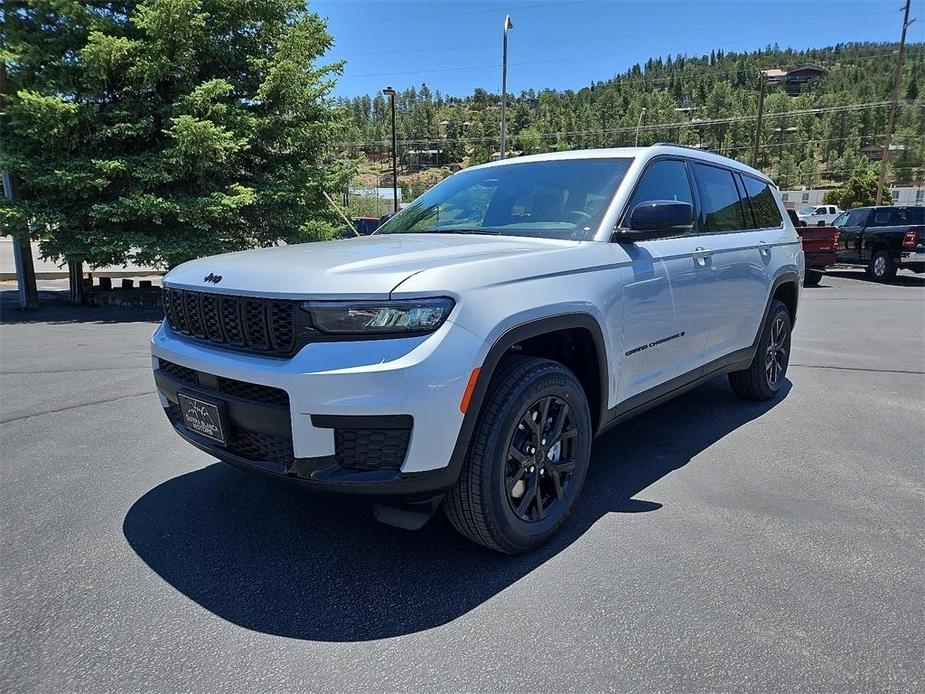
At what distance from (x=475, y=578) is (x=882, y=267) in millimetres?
17530

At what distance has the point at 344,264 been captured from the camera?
2498mm

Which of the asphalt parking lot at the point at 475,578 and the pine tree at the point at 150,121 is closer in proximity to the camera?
the asphalt parking lot at the point at 475,578

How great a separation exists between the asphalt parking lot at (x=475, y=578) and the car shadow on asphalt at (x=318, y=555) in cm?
1

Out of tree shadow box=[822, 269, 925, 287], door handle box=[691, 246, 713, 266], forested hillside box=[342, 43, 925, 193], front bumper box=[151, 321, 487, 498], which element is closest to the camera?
front bumper box=[151, 321, 487, 498]

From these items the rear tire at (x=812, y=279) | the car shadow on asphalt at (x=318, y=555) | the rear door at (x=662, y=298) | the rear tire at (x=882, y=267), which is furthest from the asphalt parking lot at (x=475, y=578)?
the rear tire at (x=882, y=267)

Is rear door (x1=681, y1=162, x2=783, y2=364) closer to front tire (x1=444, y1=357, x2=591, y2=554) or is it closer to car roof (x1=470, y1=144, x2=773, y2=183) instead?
car roof (x1=470, y1=144, x2=773, y2=183)

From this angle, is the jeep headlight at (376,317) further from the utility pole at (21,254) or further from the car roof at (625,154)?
the utility pole at (21,254)

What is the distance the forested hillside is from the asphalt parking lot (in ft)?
276

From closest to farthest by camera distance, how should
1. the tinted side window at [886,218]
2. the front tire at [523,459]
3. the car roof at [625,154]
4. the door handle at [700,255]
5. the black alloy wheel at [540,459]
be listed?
the front tire at [523,459], the black alloy wheel at [540,459], the car roof at [625,154], the door handle at [700,255], the tinted side window at [886,218]

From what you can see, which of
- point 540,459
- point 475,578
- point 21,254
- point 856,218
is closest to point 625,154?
point 540,459

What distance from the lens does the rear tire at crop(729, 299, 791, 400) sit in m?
5.01

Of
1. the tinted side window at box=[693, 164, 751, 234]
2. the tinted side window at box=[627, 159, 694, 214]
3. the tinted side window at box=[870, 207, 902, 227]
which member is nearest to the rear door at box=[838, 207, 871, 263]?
the tinted side window at box=[870, 207, 902, 227]

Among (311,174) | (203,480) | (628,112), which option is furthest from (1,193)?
(628,112)

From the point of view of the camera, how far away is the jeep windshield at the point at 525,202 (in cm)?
337
